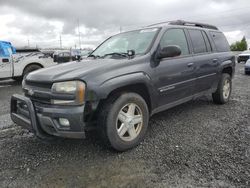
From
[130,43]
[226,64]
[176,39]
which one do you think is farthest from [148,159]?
[226,64]

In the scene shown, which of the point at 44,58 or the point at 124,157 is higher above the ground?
the point at 44,58

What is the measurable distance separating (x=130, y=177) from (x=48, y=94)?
4.53ft

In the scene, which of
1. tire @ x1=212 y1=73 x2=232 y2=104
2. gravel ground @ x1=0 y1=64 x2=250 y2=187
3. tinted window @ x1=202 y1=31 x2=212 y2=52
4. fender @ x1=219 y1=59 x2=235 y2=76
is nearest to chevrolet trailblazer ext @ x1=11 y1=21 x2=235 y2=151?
gravel ground @ x1=0 y1=64 x2=250 y2=187

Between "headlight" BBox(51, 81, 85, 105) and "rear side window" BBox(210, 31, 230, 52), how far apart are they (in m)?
3.75

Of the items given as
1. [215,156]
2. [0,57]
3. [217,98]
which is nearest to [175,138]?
[215,156]

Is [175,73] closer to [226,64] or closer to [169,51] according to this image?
[169,51]

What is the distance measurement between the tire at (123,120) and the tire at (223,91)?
8.88 ft

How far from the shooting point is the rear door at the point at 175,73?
3.68 metres

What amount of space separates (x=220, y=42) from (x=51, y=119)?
14.6ft

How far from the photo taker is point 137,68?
331cm

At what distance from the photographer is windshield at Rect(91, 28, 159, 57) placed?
12.3 feet

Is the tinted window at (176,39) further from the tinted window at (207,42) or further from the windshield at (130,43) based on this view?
the tinted window at (207,42)

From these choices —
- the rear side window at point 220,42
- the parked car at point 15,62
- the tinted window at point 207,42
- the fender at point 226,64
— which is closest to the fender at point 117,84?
the tinted window at point 207,42

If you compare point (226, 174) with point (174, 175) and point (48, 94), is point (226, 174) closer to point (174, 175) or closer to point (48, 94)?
point (174, 175)
